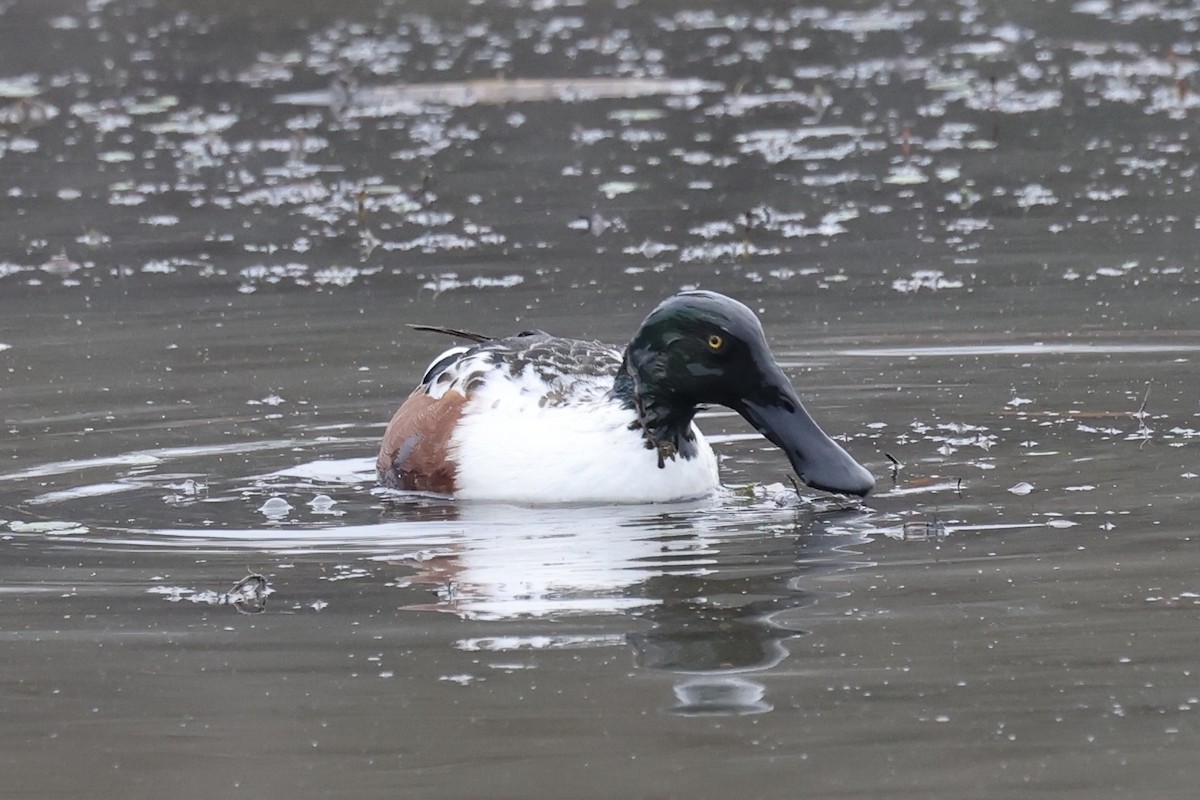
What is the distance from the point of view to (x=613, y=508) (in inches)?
289

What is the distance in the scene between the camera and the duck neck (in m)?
7.39

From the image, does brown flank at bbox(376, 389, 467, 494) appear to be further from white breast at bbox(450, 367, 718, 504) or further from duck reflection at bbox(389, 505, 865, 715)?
duck reflection at bbox(389, 505, 865, 715)

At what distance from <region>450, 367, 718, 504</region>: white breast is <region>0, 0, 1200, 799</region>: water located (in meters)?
0.13

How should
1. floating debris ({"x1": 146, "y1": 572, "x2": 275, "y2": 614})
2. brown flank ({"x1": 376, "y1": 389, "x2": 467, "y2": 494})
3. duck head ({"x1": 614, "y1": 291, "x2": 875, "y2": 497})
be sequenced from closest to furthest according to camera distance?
floating debris ({"x1": 146, "y1": 572, "x2": 275, "y2": 614}) < duck head ({"x1": 614, "y1": 291, "x2": 875, "y2": 497}) < brown flank ({"x1": 376, "y1": 389, "x2": 467, "y2": 494})

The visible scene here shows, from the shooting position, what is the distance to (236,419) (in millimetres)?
9148

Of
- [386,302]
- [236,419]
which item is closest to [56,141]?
[386,302]

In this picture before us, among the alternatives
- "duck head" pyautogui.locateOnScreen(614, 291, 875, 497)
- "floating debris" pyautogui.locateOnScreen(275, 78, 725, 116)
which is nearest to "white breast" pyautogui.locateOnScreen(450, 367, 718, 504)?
"duck head" pyautogui.locateOnScreen(614, 291, 875, 497)

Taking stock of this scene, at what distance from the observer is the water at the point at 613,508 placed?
4.87 meters

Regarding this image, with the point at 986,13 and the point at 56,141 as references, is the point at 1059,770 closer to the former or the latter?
the point at 56,141

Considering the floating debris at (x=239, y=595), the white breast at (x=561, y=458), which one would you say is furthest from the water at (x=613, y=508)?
the white breast at (x=561, y=458)

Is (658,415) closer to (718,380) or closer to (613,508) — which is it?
(718,380)

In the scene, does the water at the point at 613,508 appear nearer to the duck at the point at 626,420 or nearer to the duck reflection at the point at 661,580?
the duck reflection at the point at 661,580

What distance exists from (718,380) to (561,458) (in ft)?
1.99

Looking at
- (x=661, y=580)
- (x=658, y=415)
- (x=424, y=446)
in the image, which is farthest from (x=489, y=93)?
(x=661, y=580)
